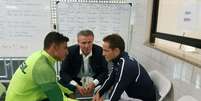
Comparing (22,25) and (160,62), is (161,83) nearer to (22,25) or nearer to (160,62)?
(160,62)

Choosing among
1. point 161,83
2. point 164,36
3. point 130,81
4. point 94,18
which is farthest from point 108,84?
point 94,18

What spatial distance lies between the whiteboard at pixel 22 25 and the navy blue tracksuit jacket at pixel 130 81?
1.31 meters

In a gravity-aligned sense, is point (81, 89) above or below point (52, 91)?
below

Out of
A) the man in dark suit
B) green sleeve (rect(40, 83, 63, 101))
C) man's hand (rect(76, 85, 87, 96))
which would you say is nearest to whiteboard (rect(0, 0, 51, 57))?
the man in dark suit

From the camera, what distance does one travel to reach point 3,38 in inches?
113

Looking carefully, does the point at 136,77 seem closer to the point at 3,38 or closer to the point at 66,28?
the point at 66,28

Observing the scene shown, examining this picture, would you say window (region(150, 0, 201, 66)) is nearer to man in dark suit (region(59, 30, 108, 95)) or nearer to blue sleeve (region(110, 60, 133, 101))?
blue sleeve (region(110, 60, 133, 101))

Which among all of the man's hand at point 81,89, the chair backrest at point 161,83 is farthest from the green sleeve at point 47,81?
the chair backrest at point 161,83

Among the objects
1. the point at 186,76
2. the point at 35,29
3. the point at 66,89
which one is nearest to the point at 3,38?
the point at 35,29

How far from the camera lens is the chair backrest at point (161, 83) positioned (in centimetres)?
187

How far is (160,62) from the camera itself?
2.20 metres

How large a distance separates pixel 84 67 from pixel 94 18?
2.31 ft

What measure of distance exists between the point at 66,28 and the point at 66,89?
955 mm

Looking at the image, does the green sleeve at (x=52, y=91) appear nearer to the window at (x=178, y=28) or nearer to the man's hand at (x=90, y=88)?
the man's hand at (x=90, y=88)
